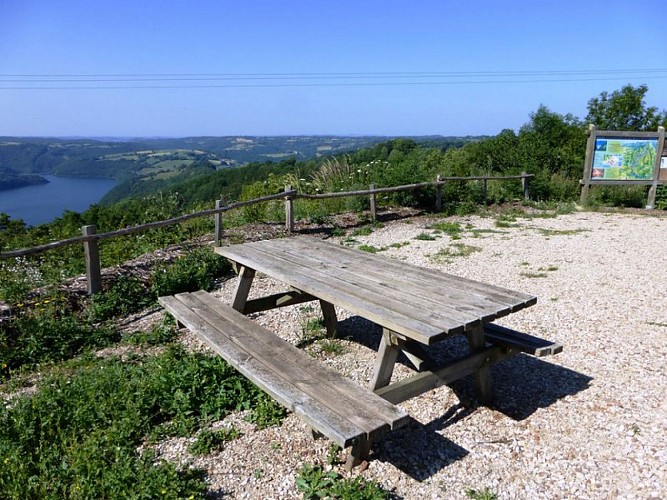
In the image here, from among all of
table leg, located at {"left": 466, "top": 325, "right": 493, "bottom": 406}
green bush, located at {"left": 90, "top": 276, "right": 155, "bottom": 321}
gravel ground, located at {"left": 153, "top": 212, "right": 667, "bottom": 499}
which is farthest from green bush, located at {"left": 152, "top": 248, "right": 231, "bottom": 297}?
table leg, located at {"left": 466, "top": 325, "right": 493, "bottom": 406}

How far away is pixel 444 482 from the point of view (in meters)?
2.64

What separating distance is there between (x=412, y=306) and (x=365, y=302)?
289mm

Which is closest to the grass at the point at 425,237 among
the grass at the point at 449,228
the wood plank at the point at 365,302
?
the grass at the point at 449,228

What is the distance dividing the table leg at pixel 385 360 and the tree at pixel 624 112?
2268cm

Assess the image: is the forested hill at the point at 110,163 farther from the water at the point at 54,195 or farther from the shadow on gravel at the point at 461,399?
the shadow on gravel at the point at 461,399

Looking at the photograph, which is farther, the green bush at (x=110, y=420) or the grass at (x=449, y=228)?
the grass at (x=449, y=228)

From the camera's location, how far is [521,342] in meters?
3.28

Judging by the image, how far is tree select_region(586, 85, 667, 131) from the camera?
2141 cm

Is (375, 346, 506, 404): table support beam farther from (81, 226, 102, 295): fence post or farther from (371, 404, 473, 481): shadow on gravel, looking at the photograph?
(81, 226, 102, 295): fence post

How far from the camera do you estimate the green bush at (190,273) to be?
18.9ft

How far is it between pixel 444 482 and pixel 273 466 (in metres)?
0.98

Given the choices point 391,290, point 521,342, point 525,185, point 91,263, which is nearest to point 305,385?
point 391,290

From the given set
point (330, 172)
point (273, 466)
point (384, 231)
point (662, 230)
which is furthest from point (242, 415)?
point (330, 172)

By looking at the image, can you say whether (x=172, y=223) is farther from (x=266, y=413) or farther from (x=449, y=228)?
(x=449, y=228)
